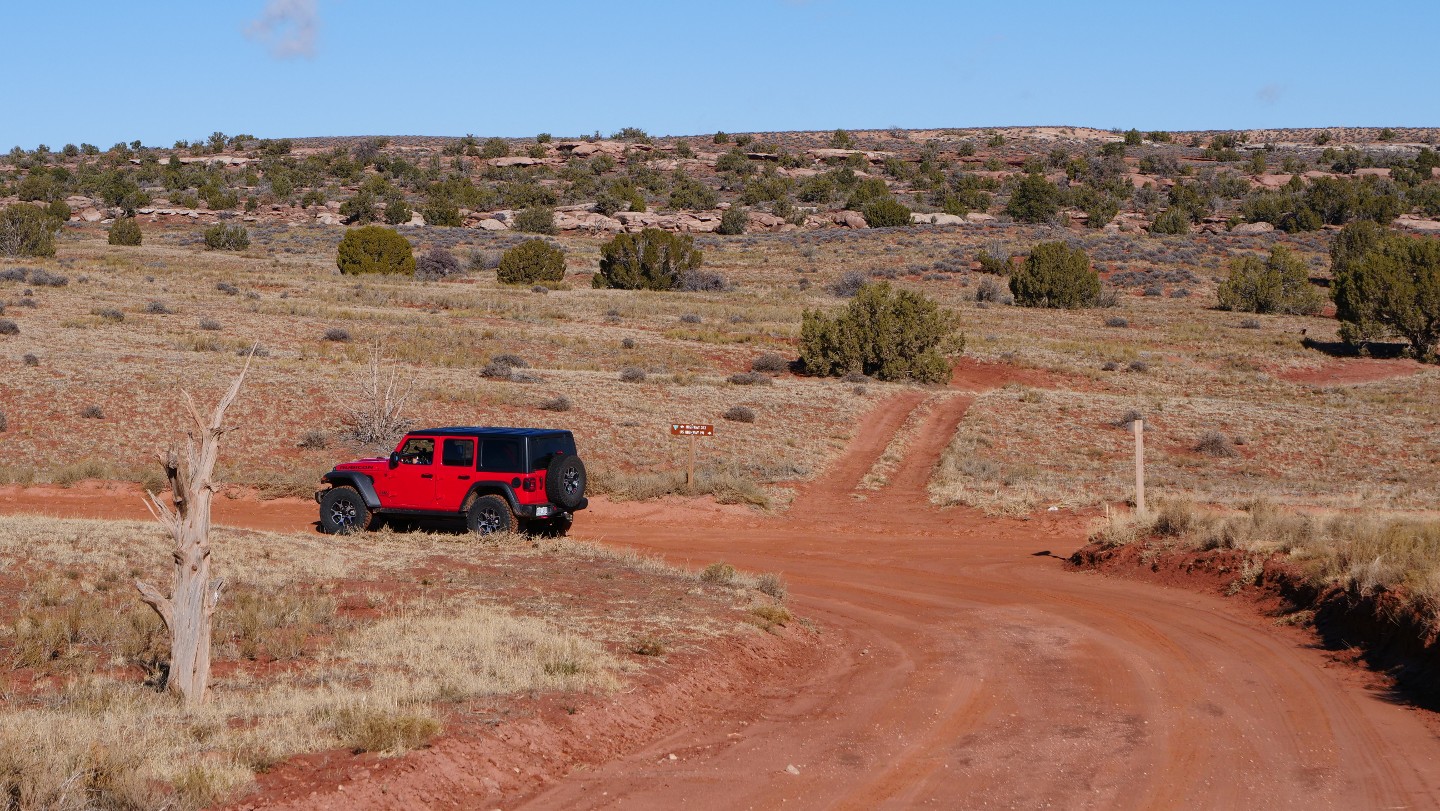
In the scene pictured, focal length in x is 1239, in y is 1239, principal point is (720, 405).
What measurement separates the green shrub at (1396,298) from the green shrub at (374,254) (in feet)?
152

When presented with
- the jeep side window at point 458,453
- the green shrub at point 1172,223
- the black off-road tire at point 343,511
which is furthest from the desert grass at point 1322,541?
the green shrub at point 1172,223

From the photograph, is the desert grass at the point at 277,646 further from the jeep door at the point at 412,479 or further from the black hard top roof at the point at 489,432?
the black hard top roof at the point at 489,432

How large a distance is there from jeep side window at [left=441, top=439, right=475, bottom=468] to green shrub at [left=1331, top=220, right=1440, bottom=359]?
45572 millimetres

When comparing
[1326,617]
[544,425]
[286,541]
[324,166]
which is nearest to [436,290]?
[544,425]

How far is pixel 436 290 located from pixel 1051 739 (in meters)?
52.1

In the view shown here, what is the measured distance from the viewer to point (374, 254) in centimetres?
6681

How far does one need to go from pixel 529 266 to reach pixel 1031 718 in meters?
58.0

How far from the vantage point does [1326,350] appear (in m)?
52.6

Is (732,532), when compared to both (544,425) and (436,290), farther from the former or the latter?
(436,290)

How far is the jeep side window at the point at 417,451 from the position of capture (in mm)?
19688

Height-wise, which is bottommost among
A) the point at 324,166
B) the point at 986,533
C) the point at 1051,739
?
the point at 986,533

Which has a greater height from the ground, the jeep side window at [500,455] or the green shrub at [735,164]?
the green shrub at [735,164]

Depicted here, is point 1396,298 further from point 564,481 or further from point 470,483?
point 470,483

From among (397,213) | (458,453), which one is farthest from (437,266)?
(458,453)
